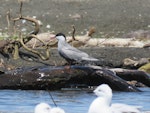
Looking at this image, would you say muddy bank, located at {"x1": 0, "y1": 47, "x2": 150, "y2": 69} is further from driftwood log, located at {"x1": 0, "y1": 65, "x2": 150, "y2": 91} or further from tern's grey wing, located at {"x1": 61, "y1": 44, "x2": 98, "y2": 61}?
driftwood log, located at {"x1": 0, "y1": 65, "x2": 150, "y2": 91}

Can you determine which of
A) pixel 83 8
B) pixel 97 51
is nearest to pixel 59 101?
pixel 97 51

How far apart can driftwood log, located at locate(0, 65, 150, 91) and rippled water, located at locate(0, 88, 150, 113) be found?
16cm

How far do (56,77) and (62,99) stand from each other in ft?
2.97

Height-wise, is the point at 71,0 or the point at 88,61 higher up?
the point at 71,0

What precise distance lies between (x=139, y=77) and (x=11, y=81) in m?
2.73

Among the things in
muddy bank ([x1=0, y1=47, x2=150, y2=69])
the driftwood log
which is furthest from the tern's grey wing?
the driftwood log

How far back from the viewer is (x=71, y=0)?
30.9 metres

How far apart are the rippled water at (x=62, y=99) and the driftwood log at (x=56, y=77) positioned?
0.54 feet

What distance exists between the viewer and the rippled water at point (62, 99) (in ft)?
42.5

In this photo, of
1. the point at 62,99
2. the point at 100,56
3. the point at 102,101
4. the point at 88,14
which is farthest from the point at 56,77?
the point at 88,14

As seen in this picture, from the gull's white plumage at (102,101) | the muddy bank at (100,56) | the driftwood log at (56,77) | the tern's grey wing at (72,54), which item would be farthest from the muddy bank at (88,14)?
the gull's white plumage at (102,101)

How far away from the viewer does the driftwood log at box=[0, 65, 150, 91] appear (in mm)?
15078

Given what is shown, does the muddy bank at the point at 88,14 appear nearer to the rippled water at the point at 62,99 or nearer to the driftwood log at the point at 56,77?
the driftwood log at the point at 56,77

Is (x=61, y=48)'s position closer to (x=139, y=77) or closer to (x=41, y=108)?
(x=139, y=77)
